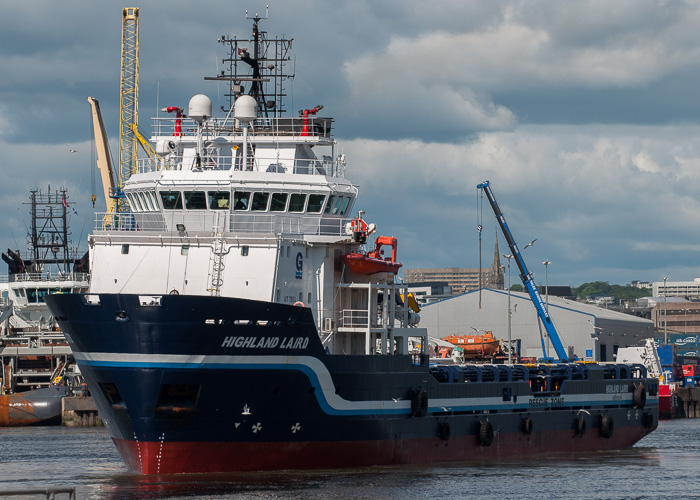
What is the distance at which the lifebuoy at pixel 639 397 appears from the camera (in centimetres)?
4750

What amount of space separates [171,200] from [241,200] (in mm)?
2180

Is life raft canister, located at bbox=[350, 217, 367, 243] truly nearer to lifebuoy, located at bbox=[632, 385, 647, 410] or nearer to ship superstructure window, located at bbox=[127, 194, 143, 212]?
ship superstructure window, located at bbox=[127, 194, 143, 212]

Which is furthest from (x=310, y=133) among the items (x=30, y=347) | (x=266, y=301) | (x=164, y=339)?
(x=30, y=347)

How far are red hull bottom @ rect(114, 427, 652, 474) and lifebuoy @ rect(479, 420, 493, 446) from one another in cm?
20

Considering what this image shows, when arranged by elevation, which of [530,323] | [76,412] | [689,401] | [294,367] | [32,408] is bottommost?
[76,412]

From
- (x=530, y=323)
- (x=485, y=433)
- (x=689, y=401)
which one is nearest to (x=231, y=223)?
(x=485, y=433)

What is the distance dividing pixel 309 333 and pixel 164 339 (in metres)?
4.18

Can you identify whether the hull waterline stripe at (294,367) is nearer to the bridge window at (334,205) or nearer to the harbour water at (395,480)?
the harbour water at (395,480)

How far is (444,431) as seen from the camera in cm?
3706

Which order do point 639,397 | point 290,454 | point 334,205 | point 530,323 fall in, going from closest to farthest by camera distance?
point 290,454 < point 334,205 < point 639,397 < point 530,323

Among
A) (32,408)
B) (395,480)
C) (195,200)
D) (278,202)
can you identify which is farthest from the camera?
(32,408)

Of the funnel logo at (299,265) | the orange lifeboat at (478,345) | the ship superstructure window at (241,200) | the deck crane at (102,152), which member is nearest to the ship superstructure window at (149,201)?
the ship superstructure window at (241,200)

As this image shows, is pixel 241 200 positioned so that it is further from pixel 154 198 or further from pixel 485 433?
pixel 485 433

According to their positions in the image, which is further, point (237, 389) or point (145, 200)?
point (145, 200)
